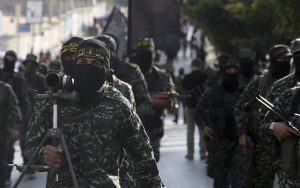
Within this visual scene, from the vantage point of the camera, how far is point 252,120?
8.85 m

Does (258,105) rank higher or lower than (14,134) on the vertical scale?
higher

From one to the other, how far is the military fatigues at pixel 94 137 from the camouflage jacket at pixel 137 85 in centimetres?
312

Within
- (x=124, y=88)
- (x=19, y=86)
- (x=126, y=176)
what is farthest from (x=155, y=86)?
(x=126, y=176)

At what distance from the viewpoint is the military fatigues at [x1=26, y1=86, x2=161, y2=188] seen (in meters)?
4.84

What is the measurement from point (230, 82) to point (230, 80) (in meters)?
0.06

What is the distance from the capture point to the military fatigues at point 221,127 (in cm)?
975

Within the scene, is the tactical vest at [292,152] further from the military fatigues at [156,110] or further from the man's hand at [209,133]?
the man's hand at [209,133]

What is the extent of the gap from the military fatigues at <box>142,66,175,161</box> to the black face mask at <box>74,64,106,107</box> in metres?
4.23

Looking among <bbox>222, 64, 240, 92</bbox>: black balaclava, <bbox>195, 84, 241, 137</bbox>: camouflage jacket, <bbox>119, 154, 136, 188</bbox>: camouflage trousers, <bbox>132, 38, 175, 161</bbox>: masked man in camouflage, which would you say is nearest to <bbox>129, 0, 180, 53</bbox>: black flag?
<bbox>195, 84, 241, 137</bbox>: camouflage jacket

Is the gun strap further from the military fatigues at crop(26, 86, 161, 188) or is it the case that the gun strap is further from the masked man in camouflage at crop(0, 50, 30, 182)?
the masked man in camouflage at crop(0, 50, 30, 182)

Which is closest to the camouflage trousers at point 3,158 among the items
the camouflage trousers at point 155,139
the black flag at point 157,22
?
the camouflage trousers at point 155,139

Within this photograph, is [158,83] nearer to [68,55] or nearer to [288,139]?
[68,55]

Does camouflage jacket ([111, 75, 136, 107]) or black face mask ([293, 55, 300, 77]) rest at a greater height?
black face mask ([293, 55, 300, 77])

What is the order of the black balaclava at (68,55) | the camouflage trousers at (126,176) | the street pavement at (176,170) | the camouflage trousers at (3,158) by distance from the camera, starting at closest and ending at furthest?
the camouflage trousers at (126,176) < the black balaclava at (68,55) < the camouflage trousers at (3,158) < the street pavement at (176,170)
